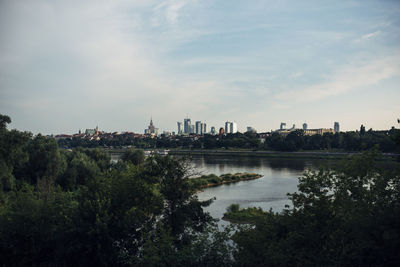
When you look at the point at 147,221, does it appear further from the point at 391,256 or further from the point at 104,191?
the point at 391,256

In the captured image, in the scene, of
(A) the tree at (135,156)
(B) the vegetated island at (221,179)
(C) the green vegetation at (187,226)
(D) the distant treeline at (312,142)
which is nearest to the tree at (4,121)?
(C) the green vegetation at (187,226)

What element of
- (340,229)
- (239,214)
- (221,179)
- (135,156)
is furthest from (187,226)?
(135,156)

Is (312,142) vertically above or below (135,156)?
above

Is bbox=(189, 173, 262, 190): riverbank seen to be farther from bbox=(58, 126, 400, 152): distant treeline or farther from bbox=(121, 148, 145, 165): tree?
bbox=(58, 126, 400, 152): distant treeline

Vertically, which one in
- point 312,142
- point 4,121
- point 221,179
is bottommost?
point 221,179

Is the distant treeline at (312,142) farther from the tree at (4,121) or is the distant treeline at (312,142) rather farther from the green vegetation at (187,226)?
the tree at (4,121)

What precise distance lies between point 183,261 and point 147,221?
330 cm

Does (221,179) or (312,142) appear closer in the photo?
(221,179)

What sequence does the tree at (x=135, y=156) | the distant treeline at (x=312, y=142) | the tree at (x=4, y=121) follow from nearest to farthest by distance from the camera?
the tree at (x=4, y=121), the tree at (x=135, y=156), the distant treeline at (x=312, y=142)

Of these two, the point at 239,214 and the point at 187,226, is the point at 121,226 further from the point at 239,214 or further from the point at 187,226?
the point at 239,214

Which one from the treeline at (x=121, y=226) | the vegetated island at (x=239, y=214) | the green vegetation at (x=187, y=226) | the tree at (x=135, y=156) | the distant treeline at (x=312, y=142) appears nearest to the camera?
the green vegetation at (x=187, y=226)

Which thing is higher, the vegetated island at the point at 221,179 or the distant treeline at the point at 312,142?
the distant treeline at the point at 312,142

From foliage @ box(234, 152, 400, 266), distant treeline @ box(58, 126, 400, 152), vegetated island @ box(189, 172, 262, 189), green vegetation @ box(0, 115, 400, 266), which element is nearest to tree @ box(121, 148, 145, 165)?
vegetated island @ box(189, 172, 262, 189)

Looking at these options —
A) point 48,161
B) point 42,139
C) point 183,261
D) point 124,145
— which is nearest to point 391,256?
point 183,261
